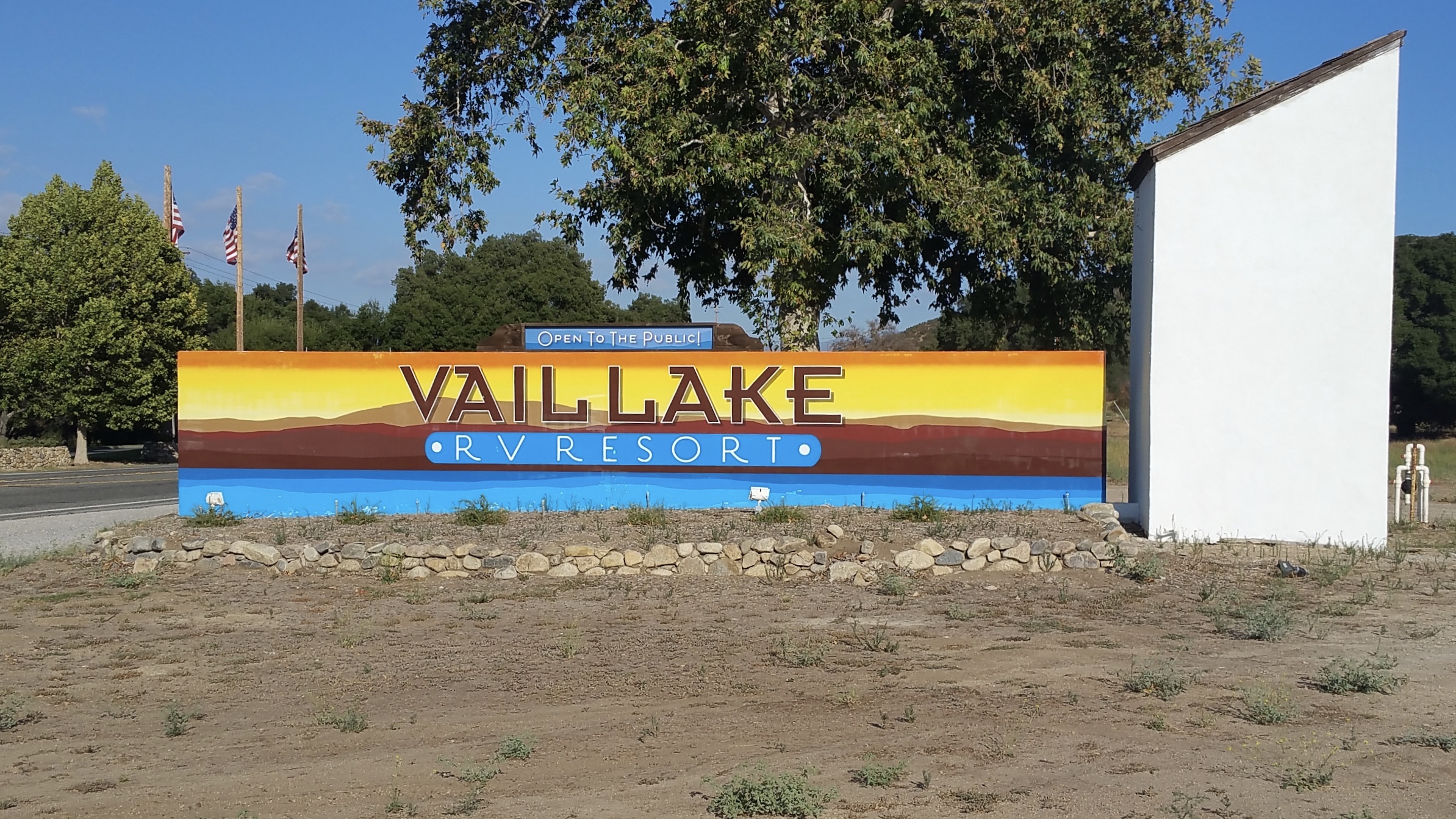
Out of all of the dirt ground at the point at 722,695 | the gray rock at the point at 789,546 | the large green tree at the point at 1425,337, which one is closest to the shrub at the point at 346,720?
the dirt ground at the point at 722,695

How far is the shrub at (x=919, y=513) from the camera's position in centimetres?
1402

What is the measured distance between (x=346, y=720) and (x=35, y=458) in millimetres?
43014

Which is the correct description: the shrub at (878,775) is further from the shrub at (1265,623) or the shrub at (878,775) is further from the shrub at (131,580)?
the shrub at (131,580)

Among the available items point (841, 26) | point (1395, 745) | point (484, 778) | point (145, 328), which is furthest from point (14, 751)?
point (145, 328)

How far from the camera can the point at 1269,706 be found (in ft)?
23.2

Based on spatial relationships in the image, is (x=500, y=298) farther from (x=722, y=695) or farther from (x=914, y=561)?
(x=722, y=695)

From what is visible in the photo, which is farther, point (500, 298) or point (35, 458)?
point (500, 298)

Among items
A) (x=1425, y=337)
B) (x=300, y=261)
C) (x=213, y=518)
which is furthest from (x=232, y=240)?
(x=1425, y=337)

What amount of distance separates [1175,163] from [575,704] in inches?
400

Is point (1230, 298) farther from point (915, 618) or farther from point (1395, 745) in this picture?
point (1395, 745)

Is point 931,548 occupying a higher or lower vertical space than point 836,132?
lower

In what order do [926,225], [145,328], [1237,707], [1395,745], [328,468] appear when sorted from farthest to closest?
1. [145,328]
2. [926,225]
3. [328,468]
4. [1237,707]
5. [1395,745]

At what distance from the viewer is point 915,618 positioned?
413 inches

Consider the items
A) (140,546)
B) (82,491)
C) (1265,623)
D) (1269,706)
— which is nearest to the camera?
(1269,706)
